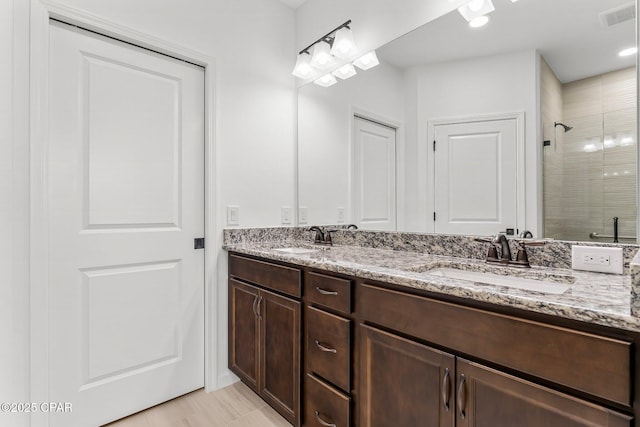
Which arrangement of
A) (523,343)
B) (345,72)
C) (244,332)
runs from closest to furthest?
(523,343) → (244,332) → (345,72)

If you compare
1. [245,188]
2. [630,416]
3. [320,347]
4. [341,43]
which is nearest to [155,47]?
[245,188]

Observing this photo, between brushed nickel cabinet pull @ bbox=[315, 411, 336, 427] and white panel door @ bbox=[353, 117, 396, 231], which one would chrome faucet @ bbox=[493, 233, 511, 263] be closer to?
white panel door @ bbox=[353, 117, 396, 231]

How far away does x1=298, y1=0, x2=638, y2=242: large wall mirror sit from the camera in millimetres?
1174

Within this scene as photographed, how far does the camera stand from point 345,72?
7.04ft

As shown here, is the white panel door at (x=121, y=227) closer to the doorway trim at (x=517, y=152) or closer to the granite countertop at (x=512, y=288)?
the granite countertop at (x=512, y=288)

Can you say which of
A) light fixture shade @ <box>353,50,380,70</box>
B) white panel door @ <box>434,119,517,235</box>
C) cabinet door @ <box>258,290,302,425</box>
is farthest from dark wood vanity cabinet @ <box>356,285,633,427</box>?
light fixture shade @ <box>353,50,380,70</box>

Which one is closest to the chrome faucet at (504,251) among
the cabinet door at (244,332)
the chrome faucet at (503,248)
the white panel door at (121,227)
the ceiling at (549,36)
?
the chrome faucet at (503,248)

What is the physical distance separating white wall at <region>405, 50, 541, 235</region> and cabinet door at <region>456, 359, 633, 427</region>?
0.72m

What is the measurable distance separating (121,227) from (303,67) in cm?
156

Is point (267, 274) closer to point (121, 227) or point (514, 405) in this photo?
point (121, 227)

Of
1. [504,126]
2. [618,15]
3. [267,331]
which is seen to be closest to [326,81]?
[504,126]

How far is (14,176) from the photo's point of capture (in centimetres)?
144

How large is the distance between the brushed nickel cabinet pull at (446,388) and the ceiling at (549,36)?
3.82 ft

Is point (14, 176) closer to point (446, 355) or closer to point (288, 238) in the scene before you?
point (288, 238)
